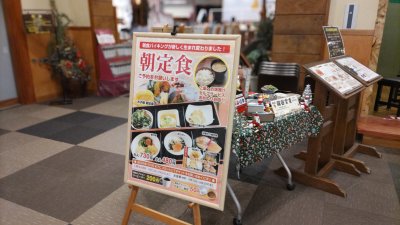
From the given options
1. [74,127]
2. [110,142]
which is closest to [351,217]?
[110,142]

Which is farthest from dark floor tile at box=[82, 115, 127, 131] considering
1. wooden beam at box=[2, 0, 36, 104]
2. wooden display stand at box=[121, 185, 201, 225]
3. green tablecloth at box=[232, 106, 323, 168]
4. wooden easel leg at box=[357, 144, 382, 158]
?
wooden easel leg at box=[357, 144, 382, 158]

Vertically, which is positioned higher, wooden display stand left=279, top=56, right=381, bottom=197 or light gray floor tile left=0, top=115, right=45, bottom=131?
wooden display stand left=279, top=56, right=381, bottom=197

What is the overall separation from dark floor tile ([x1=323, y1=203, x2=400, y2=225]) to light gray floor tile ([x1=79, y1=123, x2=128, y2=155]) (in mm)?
2071

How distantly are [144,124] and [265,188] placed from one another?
4.46 ft

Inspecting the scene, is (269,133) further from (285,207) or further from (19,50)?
(19,50)

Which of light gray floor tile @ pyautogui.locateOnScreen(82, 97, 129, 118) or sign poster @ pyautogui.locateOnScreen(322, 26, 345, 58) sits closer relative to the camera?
sign poster @ pyautogui.locateOnScreen(322, 26, 345, 58)

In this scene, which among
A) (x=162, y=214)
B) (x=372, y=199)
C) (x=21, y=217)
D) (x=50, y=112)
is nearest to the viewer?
(x=162, y=214)

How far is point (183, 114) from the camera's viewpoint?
1615mm

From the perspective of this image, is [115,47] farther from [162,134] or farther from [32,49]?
[162,134]

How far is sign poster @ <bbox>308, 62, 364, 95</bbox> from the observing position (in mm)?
2281

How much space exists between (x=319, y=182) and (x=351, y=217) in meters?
0.40

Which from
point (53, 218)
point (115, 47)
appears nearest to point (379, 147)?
point (53, 218)

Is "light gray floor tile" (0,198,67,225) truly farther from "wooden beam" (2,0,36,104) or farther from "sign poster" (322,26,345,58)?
"wooden beam" (2,0,36,104)

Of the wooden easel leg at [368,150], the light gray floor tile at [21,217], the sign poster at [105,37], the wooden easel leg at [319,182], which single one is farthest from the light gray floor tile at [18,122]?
the wooden easel leg at [368,150]
